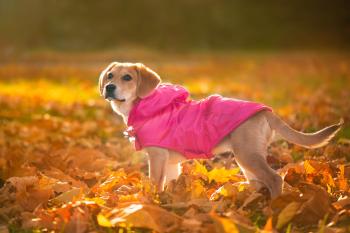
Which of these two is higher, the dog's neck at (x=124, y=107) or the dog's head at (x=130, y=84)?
the dog's head at (x=130, y=84)

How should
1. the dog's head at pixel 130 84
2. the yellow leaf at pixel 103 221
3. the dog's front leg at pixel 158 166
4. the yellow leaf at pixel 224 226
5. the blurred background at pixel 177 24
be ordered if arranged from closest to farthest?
the yellow leaf at pixel 224 226, the yellow leaf at pixel 103 221, the dog's front leg at pixel 158 166, the dog's head at pixel 130 84, the blurred background at pixel 177 24

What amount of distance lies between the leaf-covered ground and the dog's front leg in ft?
0.41

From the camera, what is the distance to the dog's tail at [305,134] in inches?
164

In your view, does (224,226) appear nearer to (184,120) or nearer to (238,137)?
(238,137)

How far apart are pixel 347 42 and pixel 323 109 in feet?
85.5

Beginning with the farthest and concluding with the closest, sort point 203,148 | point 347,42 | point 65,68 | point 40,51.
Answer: point 347,42 → point 40,51 → point 65,68 → point 203,148

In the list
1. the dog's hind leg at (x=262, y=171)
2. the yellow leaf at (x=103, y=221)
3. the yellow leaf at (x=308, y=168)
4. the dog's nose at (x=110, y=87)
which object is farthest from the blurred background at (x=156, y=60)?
the yellow leaf at (x=103, y=221)

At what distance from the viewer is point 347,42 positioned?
110ft

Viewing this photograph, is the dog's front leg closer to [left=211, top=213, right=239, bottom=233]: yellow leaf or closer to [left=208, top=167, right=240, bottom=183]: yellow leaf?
[left=208, top=167, right=240, bottom=183]: yellow leaf

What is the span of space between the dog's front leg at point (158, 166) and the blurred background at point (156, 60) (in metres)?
1.42

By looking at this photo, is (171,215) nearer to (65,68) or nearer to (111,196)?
(111,196)

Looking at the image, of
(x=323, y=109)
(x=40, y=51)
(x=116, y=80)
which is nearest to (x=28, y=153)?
(x=116, y=80)

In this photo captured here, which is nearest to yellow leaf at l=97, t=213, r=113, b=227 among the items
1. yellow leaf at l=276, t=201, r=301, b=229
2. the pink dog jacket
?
yellow leaf at l=276, t=201, r=301, b=229

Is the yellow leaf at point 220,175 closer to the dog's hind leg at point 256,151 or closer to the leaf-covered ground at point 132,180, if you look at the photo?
the leaf-covered ground at point 132,180
